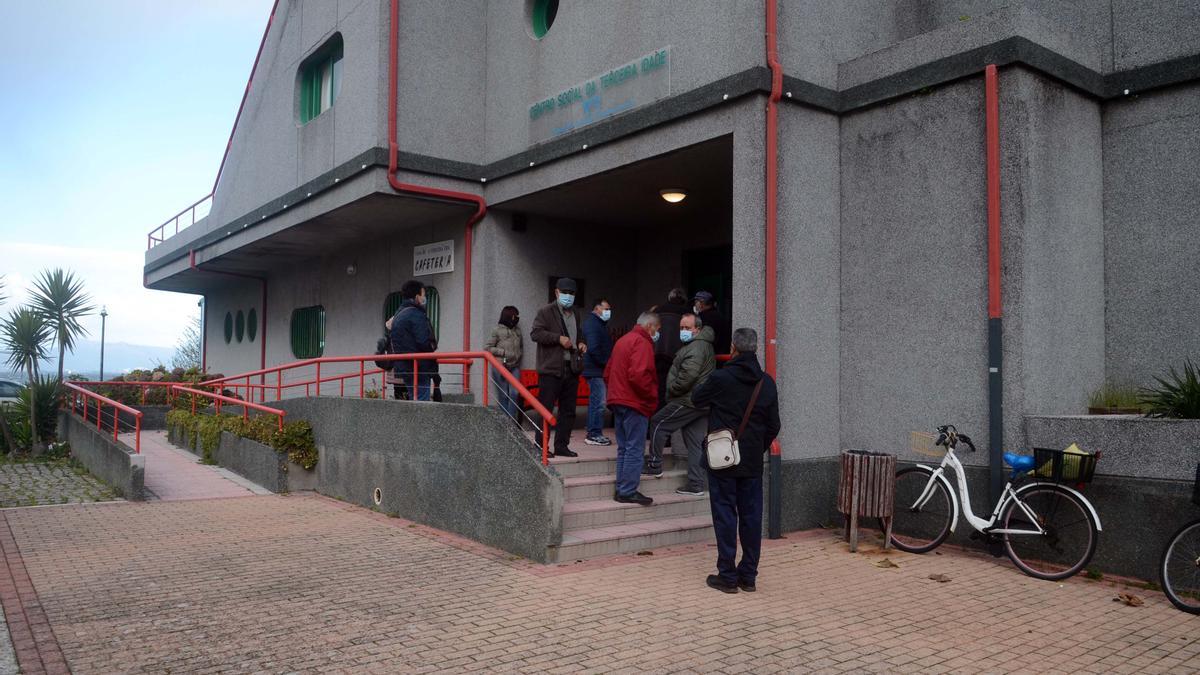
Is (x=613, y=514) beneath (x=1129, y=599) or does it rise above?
above

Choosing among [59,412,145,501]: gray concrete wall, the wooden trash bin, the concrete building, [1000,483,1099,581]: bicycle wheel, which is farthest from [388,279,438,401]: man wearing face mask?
[1000,483,1099,581]: bicycle wheel

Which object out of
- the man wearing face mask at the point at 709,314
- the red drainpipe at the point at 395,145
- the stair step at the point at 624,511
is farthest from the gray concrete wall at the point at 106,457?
the man wearing face mask at the point at 709,314

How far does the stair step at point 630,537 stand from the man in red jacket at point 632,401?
0.34 meters

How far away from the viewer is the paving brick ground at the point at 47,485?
1092 cm

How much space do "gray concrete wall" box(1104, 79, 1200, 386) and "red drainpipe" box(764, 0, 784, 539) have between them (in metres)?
3.18

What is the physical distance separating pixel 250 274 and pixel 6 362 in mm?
5175

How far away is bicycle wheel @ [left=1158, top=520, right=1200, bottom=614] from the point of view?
6.04 meters

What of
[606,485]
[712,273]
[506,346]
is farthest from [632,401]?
[712,273]

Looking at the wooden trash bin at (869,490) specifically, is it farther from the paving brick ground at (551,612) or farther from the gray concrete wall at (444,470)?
the gray concrete wall at (444,470)

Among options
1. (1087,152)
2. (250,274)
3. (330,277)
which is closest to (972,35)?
(1087,152)

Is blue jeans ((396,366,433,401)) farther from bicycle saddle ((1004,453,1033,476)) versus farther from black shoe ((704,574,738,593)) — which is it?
bicycle saddle ((1004,453,1033,476))

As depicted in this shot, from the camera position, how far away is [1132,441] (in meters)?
6.86

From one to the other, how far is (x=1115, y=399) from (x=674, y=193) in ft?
17.7

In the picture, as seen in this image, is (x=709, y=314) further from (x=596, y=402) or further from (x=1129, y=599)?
(x=1129, y=599)
